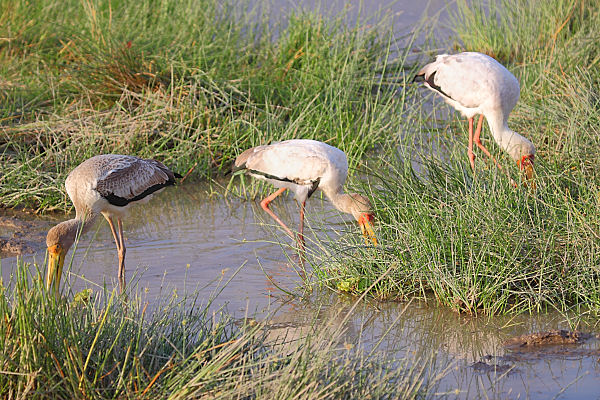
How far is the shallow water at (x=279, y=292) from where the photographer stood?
4.00m

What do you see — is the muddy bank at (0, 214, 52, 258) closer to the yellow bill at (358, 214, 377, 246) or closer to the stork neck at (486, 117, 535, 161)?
the yellow bill at (358, 214, 377, 246)

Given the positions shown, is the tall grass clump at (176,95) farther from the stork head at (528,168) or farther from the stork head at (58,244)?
the stork head at (528,168)

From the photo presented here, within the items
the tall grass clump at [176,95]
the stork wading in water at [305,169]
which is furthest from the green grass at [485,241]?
the tall grass clump at [176,95]

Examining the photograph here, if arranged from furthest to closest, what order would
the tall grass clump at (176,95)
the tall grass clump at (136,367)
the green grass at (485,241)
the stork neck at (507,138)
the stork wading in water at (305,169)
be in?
the tall grass clump at (176,95)
the stork neck at (507,138)
the stork wading in water at (305,169)
the green grass at (485,241)
the tall grass clump at (136,367)

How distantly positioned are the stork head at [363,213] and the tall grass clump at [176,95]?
1.32m

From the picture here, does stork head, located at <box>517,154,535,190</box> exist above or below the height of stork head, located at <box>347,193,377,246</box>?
above

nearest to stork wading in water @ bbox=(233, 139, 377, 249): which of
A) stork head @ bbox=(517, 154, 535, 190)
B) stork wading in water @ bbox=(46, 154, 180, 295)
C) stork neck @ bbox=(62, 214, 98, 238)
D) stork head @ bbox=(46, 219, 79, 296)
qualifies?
stork wading in water @ bbox=(46, 154, 180, 295)

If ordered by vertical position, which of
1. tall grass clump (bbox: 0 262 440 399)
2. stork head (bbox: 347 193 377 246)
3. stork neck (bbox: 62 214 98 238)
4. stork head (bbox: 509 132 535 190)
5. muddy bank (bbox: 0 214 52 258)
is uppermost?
tall grass clump (bbox: 0 262 440 399)

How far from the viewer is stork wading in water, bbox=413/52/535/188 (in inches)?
287

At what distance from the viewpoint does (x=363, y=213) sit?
563cm

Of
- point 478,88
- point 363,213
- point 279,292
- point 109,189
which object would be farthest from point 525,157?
point 109,189

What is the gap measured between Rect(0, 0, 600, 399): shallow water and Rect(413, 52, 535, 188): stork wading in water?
1535 mm

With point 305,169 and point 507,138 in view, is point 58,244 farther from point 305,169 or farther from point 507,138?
point 507,138

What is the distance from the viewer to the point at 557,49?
8398 millimetres
